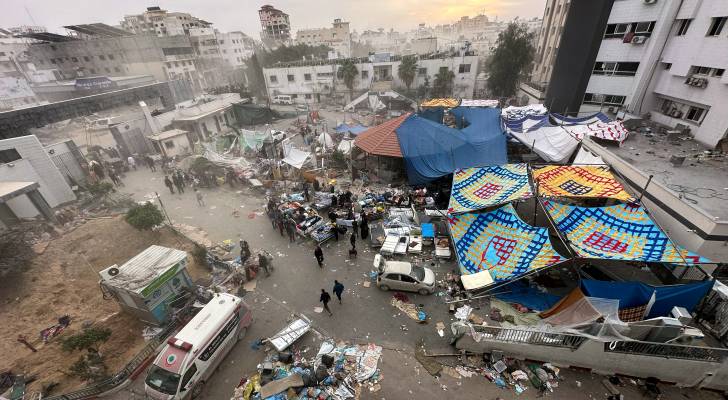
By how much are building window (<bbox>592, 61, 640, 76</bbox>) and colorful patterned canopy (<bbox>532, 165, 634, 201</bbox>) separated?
50.8 ft

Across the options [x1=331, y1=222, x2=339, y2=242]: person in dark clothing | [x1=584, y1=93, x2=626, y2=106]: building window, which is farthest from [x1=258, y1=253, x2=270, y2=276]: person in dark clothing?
[x1=584, y1=93, x2=626, y2=106]: building window

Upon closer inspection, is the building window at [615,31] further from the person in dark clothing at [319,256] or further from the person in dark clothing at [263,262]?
the person in dark clothing at [263,262]

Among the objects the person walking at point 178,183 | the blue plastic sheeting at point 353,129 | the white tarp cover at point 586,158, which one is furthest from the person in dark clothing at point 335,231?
the white tarp cover at point 586,158

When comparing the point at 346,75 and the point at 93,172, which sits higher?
the point at 346,75

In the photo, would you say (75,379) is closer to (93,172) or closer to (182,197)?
(182,197)

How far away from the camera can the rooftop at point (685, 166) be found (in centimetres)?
1082

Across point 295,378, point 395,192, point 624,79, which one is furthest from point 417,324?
point 624,79

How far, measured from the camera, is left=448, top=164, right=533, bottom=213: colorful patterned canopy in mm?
11836

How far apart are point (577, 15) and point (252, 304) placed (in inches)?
1249

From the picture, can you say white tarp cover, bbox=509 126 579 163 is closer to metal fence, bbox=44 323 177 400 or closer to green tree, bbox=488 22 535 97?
green tree, bbox=488 22 535 97

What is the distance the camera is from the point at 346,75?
40.2 meters

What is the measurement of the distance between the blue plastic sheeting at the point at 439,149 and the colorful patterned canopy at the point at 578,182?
150 inches

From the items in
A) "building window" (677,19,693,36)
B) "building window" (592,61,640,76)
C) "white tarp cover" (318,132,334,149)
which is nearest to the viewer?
"building window" (677,19,693,36)

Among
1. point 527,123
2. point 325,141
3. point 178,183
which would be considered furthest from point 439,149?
point 178,183
